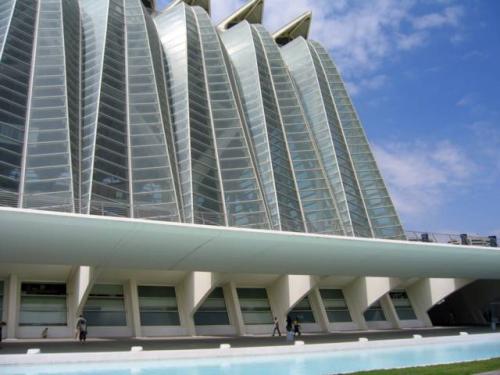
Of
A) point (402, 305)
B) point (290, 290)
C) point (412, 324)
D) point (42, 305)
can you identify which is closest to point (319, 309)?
point (290, 290)

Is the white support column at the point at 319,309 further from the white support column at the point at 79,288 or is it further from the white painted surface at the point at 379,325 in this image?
the white support column at the point at 79,288

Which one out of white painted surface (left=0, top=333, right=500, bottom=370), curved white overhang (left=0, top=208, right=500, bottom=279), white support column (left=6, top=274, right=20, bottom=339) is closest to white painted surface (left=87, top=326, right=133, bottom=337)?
white support column (left=6, top=274, right=20, bottom=339)

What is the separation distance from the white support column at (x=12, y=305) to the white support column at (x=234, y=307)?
40.0 feet

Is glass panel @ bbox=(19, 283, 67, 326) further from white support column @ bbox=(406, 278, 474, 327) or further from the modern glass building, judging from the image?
white support column @ bbox=(406, 278, 474, 327)

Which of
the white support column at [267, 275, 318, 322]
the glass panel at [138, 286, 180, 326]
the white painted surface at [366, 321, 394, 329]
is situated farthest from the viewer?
the white painted surface at [366, 321, 394, 329]

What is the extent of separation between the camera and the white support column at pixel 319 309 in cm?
3372

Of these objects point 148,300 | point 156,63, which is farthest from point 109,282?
point 156,63

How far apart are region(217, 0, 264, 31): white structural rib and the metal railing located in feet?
99.3

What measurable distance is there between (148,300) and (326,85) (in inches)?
1160

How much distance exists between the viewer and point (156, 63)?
38.0 metres

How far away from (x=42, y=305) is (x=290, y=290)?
14.4m

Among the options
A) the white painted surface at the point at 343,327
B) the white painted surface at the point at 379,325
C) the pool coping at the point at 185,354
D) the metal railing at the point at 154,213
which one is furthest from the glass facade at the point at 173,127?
the pool coping at the point at 185,354

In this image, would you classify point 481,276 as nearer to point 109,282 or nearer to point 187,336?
point 187,336

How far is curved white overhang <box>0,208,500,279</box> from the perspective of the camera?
17234mm
